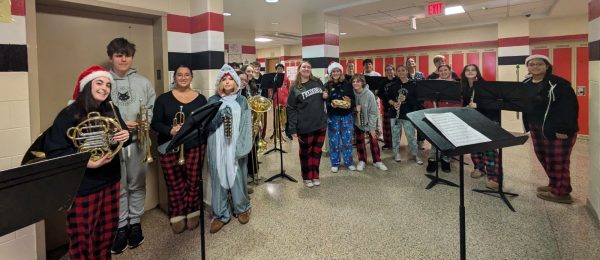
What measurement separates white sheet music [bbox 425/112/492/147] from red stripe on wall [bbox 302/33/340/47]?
3.92 metres

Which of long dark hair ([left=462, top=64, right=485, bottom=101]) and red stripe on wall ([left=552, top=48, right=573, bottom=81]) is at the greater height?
red stripe on wall ([left=552, top=48, right=573, bottom=81])

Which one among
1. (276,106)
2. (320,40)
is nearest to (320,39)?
(320,40)

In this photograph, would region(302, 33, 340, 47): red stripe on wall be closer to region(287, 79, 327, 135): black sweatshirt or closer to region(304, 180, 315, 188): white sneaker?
region(287, 79, 327, 135): black sweatshirt

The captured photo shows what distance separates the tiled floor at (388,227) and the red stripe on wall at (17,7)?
5.74ft

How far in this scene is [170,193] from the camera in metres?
2.71

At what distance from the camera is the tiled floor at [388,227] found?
2.32 m

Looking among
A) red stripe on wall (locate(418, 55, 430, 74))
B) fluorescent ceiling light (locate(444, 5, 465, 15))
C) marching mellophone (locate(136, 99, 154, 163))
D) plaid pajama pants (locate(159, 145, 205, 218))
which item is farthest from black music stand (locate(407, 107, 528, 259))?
red stripe on wall (locate(418, 55, 430, 74))

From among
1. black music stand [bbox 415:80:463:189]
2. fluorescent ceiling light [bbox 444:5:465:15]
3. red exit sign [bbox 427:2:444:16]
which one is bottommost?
black music stand [bbox 415:80:463:189]

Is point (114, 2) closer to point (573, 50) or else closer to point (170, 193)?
point (170, 193)

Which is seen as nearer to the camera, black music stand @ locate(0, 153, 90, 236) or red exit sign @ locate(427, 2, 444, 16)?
black music stand @ locate(0, 153, 90, 236)

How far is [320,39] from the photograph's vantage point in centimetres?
536

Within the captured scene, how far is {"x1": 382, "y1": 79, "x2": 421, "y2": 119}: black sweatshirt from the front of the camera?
14.7 ft

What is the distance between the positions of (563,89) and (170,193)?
12.0 ft

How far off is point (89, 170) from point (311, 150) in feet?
7.54
